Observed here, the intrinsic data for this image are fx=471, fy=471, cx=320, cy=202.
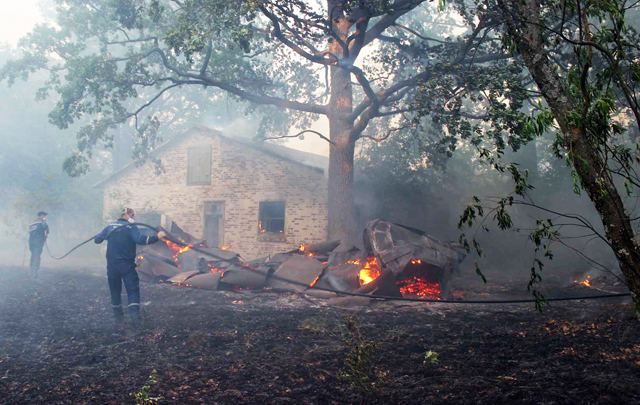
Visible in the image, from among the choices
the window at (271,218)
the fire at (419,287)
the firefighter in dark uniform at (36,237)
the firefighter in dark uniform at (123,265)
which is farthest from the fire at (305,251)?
the firefighter in dark uniform at (36,237)

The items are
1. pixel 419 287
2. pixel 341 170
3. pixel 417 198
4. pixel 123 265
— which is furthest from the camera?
pixel 417 198

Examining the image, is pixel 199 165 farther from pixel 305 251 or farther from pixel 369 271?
pixel 369 271

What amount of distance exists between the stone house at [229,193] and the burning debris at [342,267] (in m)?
5.31

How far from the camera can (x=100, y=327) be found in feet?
27.4

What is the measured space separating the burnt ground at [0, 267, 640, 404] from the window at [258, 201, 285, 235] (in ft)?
31.1

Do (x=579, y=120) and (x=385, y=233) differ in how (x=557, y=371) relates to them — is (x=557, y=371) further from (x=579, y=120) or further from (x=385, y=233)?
(x=385, y=233)

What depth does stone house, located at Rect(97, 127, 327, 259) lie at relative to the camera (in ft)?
63.4

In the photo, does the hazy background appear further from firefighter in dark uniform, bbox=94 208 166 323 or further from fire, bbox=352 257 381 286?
firefighter in dark uniform, bbox=94 208 166 323

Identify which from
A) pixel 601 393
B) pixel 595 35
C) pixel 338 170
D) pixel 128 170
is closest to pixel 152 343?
pixel 601 393

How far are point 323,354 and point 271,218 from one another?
45.5 ft

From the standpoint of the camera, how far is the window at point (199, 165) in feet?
70.3

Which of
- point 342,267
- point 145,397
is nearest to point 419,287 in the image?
point 342,267

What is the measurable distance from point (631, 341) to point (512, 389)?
2639 millimetres

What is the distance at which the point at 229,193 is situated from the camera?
20.9 m
